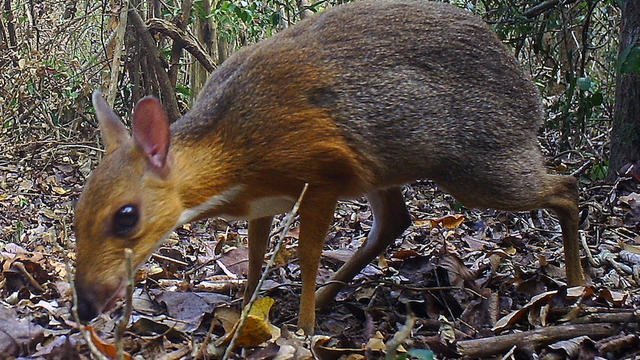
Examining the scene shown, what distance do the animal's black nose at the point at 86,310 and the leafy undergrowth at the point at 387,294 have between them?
3.2 inches

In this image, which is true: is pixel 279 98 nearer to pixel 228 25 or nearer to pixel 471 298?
pixel 471 298

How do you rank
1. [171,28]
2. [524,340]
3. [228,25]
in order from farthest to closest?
[228,25], [171,28], [524,340]

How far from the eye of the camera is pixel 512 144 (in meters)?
4.00

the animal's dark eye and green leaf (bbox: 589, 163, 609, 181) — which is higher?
the animal's dark eye

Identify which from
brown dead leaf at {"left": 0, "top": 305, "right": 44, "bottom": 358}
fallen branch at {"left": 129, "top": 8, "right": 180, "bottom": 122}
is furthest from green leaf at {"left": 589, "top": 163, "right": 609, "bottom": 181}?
brown dead leaf at {"left": 0, "top": 305, "right": 44, "bottom": 358}

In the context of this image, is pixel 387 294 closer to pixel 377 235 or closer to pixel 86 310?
pixel 377 235

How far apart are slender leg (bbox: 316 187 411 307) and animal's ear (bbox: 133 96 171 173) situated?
111 cm

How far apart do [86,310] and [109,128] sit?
79 cm

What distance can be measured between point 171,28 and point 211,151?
4.94 metres

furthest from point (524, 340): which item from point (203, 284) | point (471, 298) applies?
point (203, 284)

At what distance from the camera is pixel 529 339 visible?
3.12 m

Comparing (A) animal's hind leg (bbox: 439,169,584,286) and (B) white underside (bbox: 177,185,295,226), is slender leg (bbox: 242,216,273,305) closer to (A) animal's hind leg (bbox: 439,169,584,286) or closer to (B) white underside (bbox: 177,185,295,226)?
(B) white underside (bbox: 177,185,295,226)

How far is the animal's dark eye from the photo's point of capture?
3217mm

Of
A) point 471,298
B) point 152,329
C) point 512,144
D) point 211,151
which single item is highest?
point 211,151
